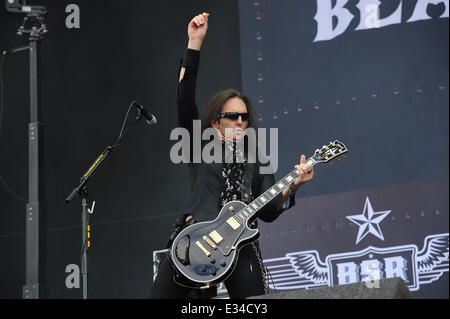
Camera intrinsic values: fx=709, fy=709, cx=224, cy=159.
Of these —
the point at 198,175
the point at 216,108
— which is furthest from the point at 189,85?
the point at 198,175

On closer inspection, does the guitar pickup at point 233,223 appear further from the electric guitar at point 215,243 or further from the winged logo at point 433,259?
the winged logo at point 433,259

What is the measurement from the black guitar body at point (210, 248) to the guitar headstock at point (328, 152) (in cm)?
47

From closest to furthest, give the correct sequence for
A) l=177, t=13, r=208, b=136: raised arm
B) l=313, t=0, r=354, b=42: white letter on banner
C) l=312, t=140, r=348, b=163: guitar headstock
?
1. l=177, t=13, r=208, b=136: raised arm
2. l=312, t=140, r=348, b=163: guitar headstock
3. l=313, t=0, r=354, b=42: white letter on banner

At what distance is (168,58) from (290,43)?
0.99 metres

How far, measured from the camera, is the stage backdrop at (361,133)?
173 inches

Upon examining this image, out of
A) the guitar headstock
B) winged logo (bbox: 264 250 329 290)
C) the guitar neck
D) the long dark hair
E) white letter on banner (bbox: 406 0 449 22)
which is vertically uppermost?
white letter on banner (bbox: 406 0 449 22)

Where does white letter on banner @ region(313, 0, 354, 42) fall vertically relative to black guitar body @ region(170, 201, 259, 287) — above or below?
above

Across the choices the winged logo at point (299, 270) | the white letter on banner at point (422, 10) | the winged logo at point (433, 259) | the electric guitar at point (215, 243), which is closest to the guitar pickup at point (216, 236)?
the electric guitar at point (215, 243)

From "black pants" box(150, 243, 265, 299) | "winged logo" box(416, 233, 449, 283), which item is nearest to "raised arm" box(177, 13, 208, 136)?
"black pants" box(150, 243, 265, 299)

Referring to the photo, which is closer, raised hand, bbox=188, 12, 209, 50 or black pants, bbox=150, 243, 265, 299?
black pants, bbox=150, 243, 265, 299

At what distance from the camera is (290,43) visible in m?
4.98

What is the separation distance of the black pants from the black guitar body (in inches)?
1.9

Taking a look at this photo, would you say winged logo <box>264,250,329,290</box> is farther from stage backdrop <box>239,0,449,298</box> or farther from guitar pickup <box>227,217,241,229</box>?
guitar pickup <box>227,217,241,229</box>

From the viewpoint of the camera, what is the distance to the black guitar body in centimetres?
298
